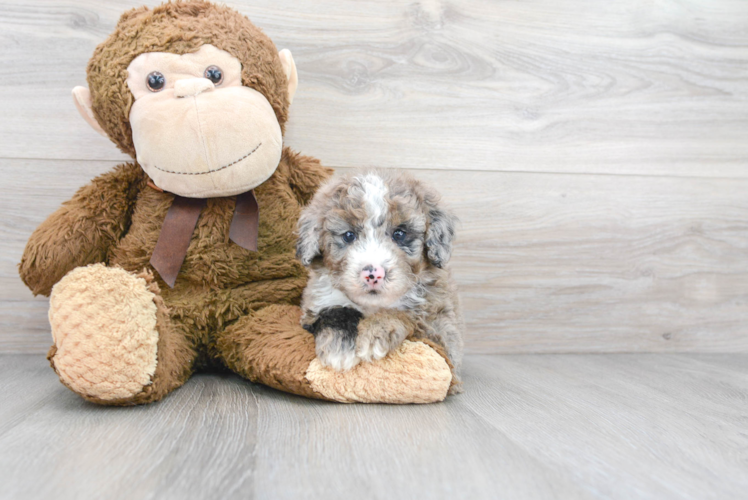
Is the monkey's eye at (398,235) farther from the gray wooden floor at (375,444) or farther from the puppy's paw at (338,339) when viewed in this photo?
the gray wooden floor at (375,444)

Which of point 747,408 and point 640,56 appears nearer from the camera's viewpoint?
point 747,408

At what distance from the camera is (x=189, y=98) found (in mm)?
1399

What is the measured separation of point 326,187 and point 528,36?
3.57 feet

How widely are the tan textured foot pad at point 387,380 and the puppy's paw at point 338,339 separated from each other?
3cm

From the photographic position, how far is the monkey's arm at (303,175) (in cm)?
168

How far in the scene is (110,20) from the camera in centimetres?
181

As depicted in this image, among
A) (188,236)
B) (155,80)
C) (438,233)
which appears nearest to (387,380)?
(438,233)

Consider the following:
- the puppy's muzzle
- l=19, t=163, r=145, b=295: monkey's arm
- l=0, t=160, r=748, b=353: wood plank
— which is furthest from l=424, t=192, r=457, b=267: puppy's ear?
l=19, t=163, r=145, b=295: monkey's arm

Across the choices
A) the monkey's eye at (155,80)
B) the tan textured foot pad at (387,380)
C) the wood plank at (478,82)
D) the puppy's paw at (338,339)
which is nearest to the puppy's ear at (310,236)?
the puppy's paw at (338,339)

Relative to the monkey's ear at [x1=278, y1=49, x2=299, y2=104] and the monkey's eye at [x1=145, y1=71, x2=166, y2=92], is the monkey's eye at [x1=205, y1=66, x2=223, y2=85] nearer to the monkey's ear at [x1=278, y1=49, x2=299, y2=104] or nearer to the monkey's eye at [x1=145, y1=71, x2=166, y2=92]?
the monkey's eye at [x1=145, y1=71, x2=166, y2=92]

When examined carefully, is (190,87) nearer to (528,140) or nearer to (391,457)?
(391,457)

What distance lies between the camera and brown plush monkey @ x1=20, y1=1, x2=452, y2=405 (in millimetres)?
1219

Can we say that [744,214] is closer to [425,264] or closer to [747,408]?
[747,408]

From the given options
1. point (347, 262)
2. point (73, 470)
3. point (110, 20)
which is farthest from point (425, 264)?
point (110, 20)
